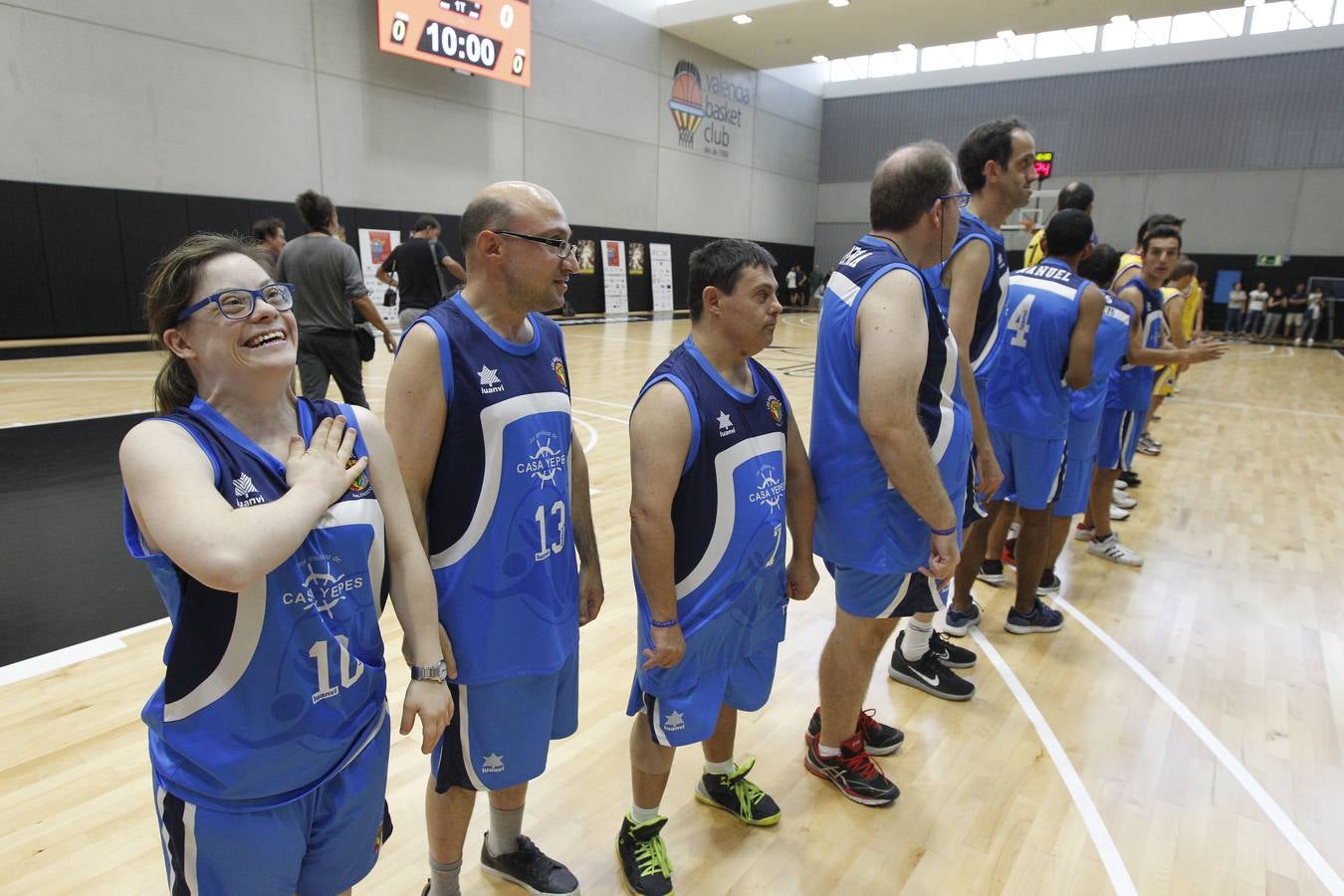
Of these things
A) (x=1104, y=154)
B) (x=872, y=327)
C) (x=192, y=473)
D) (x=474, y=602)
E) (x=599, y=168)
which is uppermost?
(x=1104, y=154)

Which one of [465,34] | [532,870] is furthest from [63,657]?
[465,34]

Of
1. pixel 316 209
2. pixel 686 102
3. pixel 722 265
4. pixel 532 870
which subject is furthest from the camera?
pixel 686 102

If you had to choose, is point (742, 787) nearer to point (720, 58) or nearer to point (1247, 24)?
point (720, 58)

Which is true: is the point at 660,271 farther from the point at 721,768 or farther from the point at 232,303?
the point at 232,303

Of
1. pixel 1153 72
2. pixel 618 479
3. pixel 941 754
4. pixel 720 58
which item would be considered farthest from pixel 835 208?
pixel 941 754

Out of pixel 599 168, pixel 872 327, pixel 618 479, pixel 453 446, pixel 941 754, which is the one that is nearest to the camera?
pixel 453 446

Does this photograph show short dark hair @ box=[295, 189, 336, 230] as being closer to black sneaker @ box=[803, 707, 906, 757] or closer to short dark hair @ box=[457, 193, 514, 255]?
short dark hair @ box=[457, 193, 514, 255]

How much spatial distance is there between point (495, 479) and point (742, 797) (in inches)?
53.0

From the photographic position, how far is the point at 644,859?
2020 mm

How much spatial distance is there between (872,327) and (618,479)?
3.85 meters

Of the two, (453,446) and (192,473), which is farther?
(453,446)

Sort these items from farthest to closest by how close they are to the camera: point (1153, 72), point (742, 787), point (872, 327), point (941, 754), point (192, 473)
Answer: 1. point (1153, 72)
2. point (941, 754)
3. point (742, 787)
4. point (872, 327)
5. point (192, 473)

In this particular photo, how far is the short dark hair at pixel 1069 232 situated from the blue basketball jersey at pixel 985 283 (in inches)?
30.6

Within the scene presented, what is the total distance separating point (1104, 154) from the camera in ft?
68.2
